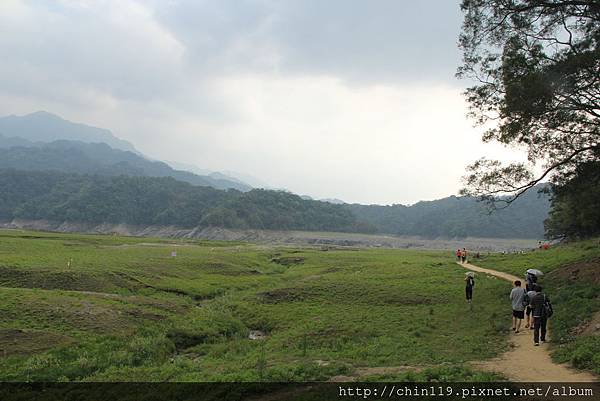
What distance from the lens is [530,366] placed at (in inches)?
600

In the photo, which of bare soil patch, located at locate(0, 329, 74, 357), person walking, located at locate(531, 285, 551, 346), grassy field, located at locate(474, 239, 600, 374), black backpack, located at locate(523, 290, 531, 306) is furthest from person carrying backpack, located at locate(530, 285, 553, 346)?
bare soil patch, located at locate(0, 329, 74, 357)

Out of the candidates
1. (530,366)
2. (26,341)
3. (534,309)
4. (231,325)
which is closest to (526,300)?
(534,309)

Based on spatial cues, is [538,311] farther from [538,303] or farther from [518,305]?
[518,305]

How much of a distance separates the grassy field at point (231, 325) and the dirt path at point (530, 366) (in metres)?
0.95

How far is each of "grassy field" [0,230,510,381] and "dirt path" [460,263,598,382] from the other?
953mm

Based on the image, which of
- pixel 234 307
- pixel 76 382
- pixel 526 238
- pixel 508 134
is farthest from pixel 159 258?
pixel 526 238

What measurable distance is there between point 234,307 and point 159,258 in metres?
25.2

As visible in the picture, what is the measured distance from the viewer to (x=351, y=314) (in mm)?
29562

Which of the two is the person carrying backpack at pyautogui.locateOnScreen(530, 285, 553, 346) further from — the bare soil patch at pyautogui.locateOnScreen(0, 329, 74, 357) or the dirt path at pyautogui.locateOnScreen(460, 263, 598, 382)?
the bare soil patch at pyautogui.locateOnScreen(0, 329, 74, 357)

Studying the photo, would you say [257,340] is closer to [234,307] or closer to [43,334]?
[234,307]

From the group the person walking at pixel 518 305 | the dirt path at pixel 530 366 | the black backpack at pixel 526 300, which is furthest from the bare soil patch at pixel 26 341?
the black backpack at pixel 526 300

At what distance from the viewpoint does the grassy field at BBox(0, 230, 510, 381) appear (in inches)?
722

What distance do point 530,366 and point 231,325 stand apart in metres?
18.4

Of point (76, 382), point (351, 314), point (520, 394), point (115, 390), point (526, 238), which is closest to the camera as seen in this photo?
point (520, 394)
